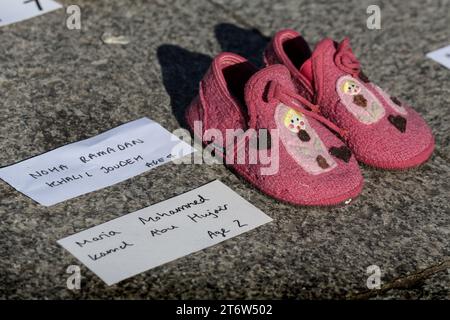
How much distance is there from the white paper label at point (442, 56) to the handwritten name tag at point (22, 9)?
42.5 inches

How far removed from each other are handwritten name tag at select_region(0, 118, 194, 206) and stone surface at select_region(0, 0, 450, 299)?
0.03m

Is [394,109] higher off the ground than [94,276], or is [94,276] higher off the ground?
[394,109]

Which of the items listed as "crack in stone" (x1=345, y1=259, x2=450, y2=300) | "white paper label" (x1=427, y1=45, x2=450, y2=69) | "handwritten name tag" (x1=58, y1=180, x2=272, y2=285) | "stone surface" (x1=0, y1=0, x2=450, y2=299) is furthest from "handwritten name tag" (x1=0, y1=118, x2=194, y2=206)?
"white paper label" (x1=427, y1=45, x2=450, y2=69)

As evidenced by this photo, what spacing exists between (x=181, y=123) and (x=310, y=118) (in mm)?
369

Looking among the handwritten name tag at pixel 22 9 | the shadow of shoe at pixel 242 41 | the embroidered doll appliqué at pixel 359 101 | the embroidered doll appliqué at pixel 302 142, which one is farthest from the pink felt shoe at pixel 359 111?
the handwritten name tag at pixel 22 9

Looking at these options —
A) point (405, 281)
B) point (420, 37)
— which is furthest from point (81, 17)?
point (405, 281)

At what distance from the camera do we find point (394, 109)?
200 centimetres

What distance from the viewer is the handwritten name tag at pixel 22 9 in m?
2.56

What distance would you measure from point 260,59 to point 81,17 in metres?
0.54

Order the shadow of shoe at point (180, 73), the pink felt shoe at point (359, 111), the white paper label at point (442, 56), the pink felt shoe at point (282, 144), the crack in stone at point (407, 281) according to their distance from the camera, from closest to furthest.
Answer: the crack in stone at point (407, 281) < the pink felt shoe at point (282, 144) < the pink felt shoe at point (359, 111) < the shadow of shoe at point (180, 73) < the white paper label at point (442, 56)

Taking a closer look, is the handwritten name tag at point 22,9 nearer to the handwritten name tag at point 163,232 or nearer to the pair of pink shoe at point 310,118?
the pair of pink shoe at point 310,118

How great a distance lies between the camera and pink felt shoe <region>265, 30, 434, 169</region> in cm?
196
